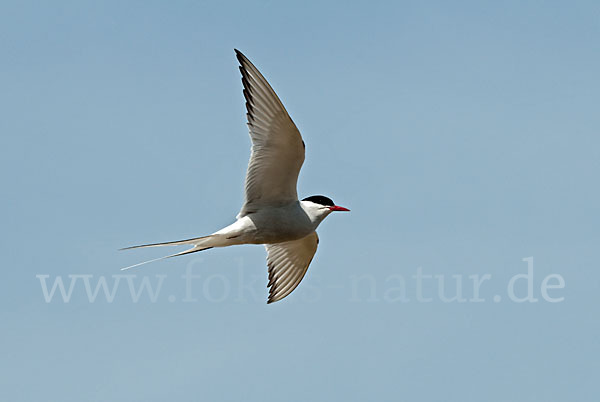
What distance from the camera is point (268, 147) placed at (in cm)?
999

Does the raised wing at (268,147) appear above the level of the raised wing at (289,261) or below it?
above

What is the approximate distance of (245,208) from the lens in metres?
10.6

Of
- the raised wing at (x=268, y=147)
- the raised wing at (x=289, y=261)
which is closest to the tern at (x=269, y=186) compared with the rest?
the raised wing at (x=268, y=147)

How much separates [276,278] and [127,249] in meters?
2.94

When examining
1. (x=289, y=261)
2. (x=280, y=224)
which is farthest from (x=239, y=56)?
(x=289, y=261)

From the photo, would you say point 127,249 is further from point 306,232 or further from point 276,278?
point 276,278

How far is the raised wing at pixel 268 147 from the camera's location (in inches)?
377

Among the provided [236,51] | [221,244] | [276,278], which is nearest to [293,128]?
[236,51]

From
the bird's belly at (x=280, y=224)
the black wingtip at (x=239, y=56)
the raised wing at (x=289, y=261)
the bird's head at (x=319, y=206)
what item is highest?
the black wingtip at (x=239, y=56)

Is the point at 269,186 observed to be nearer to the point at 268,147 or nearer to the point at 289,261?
the point at 268,147

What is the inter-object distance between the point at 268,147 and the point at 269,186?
1.94 ft

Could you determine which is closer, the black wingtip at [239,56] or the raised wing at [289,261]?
the black wingtip at [239,56]

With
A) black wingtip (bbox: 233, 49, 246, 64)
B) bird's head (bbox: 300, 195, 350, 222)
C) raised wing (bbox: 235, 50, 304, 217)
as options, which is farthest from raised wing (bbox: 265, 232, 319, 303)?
black wingtip (bbox: 233, 49, 246, 64)

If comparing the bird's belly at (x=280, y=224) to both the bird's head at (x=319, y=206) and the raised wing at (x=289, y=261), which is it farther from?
the raised wing at (x=289, y=261)
